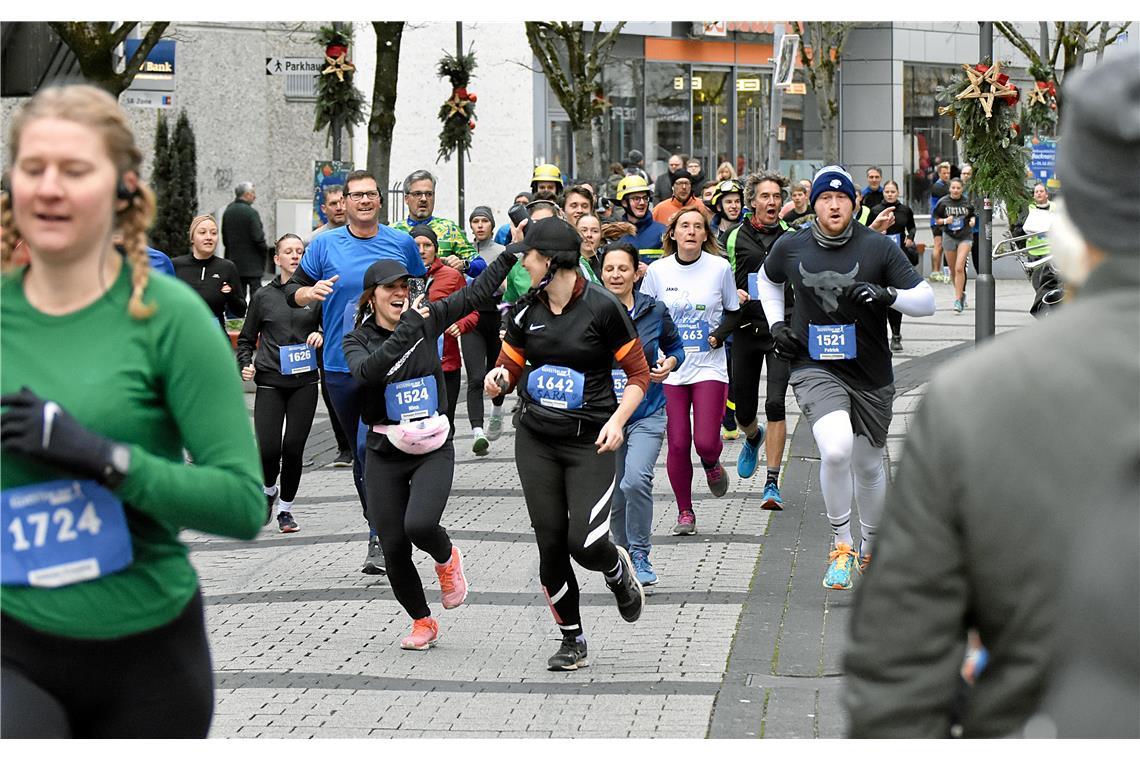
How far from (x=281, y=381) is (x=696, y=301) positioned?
8.40ft

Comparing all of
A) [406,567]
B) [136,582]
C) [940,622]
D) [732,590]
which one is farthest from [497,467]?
[940,622]

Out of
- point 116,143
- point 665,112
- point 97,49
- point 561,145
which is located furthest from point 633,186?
point 665,112

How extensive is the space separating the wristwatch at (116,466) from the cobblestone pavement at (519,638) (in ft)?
10.6

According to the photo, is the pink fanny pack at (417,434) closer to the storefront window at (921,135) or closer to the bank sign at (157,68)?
the bank sign at (157,68)

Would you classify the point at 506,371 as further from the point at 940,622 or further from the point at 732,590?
the point at 940,622

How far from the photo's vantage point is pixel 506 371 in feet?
23.8

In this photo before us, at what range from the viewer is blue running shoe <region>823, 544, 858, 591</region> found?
8.44 m

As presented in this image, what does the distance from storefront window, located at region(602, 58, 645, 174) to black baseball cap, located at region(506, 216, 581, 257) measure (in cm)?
3257

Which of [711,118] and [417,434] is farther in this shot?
[711,118]

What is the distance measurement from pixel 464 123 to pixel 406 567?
16777 mm

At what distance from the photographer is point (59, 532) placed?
3.02m

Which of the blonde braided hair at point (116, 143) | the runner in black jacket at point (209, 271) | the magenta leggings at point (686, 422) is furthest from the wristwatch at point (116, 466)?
the runner in black jacket at point (209, 271)

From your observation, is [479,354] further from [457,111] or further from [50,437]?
[50,437]

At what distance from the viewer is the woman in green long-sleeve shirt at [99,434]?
2980mm
